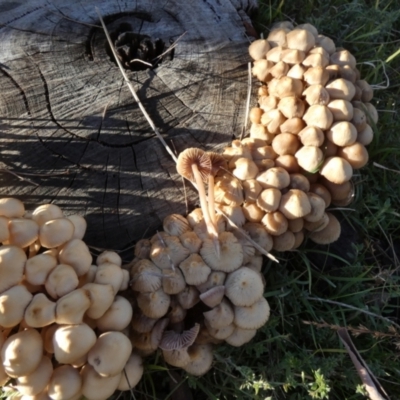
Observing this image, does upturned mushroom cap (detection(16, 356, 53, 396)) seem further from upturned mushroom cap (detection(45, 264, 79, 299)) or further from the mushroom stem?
the mushroom stem

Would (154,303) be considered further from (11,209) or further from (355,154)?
(355,154)

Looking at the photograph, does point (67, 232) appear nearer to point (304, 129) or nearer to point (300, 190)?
point (300, 190)

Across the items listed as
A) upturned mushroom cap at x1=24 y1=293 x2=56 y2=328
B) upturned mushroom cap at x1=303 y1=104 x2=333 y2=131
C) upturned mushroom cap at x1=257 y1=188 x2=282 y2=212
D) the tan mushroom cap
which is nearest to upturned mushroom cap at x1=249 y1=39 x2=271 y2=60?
upturned mushroom cap at x1=303 y1=104 x2=333 y2=131

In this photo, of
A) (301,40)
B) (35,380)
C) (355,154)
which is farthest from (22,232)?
(301,40)

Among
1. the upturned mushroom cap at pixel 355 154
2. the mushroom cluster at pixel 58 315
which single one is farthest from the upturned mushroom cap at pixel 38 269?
the upturned mushroom cap at pixel 355 154

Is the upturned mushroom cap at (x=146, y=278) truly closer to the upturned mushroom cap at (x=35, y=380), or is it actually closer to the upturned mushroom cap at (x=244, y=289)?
the upturned mushroom cap at (x=244, y=289)
